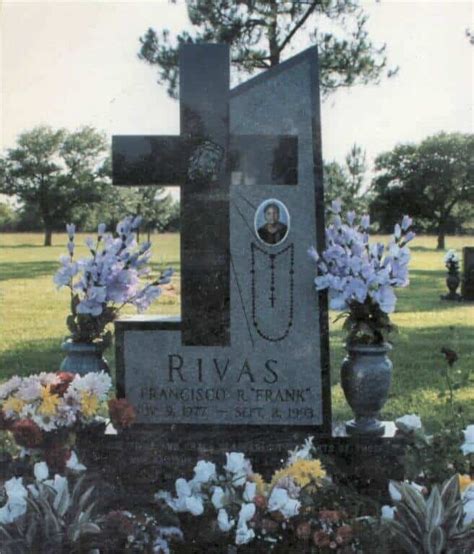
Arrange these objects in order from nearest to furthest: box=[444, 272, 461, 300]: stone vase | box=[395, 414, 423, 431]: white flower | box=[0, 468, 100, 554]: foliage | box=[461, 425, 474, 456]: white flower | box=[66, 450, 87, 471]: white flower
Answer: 1. box=[0, 468, 100, 554]: foliage
2. box=[461, 425, 474, 456]: white flower
3. box=[66, 450, 87, 471]: white flower
4. box=[395, 414, 423, 431]: white flower
5. box=[444, 272, 461, 300]: stone vase

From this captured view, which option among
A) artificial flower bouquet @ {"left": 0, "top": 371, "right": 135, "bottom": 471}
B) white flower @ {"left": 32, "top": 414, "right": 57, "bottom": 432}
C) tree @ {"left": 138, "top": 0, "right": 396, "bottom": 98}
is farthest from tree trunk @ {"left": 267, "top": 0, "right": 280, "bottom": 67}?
white flower @ {"left": 32, "top": 414, "right": 57, "bottom": 432}

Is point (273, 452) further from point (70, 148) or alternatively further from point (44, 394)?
point (70, 148)

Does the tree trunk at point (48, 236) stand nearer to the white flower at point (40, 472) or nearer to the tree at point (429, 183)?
the white flower at point (40, 472)

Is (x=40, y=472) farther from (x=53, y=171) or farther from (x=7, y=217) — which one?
(x=53, y=171)

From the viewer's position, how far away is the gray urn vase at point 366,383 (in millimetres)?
5047

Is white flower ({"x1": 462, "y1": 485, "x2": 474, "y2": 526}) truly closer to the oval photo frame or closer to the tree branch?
the oval photo frame

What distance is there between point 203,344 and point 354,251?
0.95 metres

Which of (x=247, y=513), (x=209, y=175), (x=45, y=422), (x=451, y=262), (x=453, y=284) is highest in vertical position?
(x=209, y=175)

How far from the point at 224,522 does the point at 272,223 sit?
6.71ft

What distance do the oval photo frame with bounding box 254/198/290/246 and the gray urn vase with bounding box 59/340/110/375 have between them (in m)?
1.12

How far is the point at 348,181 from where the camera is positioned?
9375 millimetres

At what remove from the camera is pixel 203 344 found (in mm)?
5219

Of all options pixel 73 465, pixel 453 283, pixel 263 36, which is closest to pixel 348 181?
pixel 263 36

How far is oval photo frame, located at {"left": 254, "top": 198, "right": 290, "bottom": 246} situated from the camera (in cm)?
515
